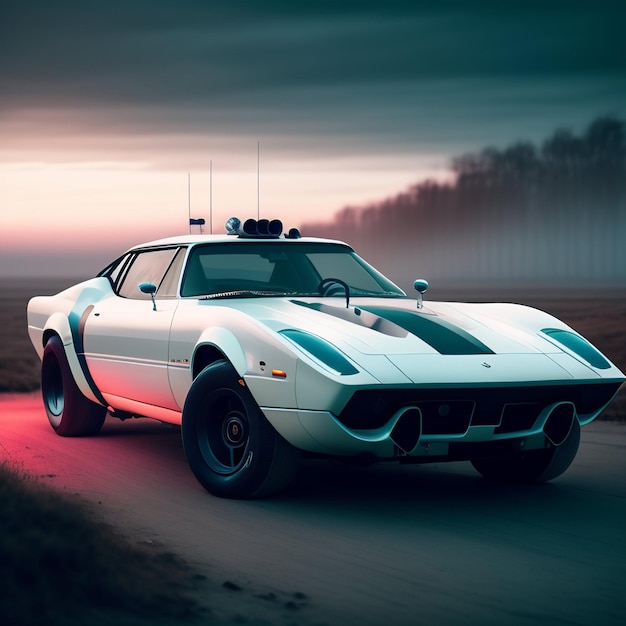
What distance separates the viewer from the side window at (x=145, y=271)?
830cm

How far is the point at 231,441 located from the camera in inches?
263

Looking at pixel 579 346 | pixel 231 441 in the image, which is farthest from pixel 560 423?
pixel 231 441

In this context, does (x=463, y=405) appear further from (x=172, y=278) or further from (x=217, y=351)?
(x=172, y=278)

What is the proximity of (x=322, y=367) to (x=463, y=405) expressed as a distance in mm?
862

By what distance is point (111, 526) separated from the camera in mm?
5668

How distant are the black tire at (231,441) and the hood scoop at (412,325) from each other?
0.75m

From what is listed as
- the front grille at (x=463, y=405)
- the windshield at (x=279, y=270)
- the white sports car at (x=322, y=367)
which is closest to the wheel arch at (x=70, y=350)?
the white sports car at (x=322, y=367)

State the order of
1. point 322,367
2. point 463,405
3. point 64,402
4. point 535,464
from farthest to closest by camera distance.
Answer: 1. point 64,402
2. point 535,464
3. point 463,405
4. point 322,367

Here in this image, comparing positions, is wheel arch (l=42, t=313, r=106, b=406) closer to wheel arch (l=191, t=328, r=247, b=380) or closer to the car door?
the car door

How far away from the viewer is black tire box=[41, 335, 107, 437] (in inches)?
365

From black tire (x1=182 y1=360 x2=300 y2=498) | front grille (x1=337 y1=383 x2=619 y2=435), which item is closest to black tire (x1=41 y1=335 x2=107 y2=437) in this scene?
black tire (x1=182 y1=360 x2=300 y2=498)

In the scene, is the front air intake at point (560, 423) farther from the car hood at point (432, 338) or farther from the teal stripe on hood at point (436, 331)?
the teal stripe on hood at point (436, 331)

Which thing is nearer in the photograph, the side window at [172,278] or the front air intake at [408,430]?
the front air intake at [408,430]

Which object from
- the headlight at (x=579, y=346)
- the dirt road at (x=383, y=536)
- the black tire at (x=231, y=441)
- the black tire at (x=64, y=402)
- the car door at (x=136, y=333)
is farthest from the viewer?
the black tire at (x=64, y=402)
